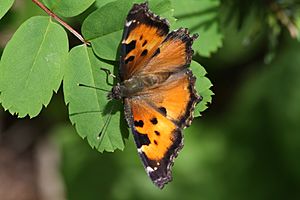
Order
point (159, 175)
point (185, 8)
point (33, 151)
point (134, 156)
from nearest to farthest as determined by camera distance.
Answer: point (159, 175) → point (185, 8) → point (134, 156) → point (33, 151)

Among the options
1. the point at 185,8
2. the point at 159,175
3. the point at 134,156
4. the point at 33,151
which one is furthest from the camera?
the point at 33,151

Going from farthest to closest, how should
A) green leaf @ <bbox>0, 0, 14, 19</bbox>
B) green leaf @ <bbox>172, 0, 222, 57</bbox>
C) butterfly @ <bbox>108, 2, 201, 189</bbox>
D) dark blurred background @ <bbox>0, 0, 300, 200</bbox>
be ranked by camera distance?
dark blurred background @ <bbox>0, 0, 300, 200</bbox>
green leaf @ <bbox>172, 0, 222, 57</bbox>
butterfly @ <bbox>108, 2, 201, 189</bbox>
green leaf @ <bbox>0, 0, 14, 19</bbox>

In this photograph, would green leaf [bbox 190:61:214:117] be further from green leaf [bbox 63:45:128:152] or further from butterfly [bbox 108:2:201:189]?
green leaf [bbox 63:45:128:152]

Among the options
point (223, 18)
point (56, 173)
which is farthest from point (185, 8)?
point (56, 173)

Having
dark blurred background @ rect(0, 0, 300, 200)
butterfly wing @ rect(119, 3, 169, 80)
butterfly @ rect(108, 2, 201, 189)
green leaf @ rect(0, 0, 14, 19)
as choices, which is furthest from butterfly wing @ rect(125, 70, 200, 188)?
dark blurred background @ rect(0, 0, 300, 200)

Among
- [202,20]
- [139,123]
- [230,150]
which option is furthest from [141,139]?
[230,150]

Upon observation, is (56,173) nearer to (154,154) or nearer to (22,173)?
(22,173)
